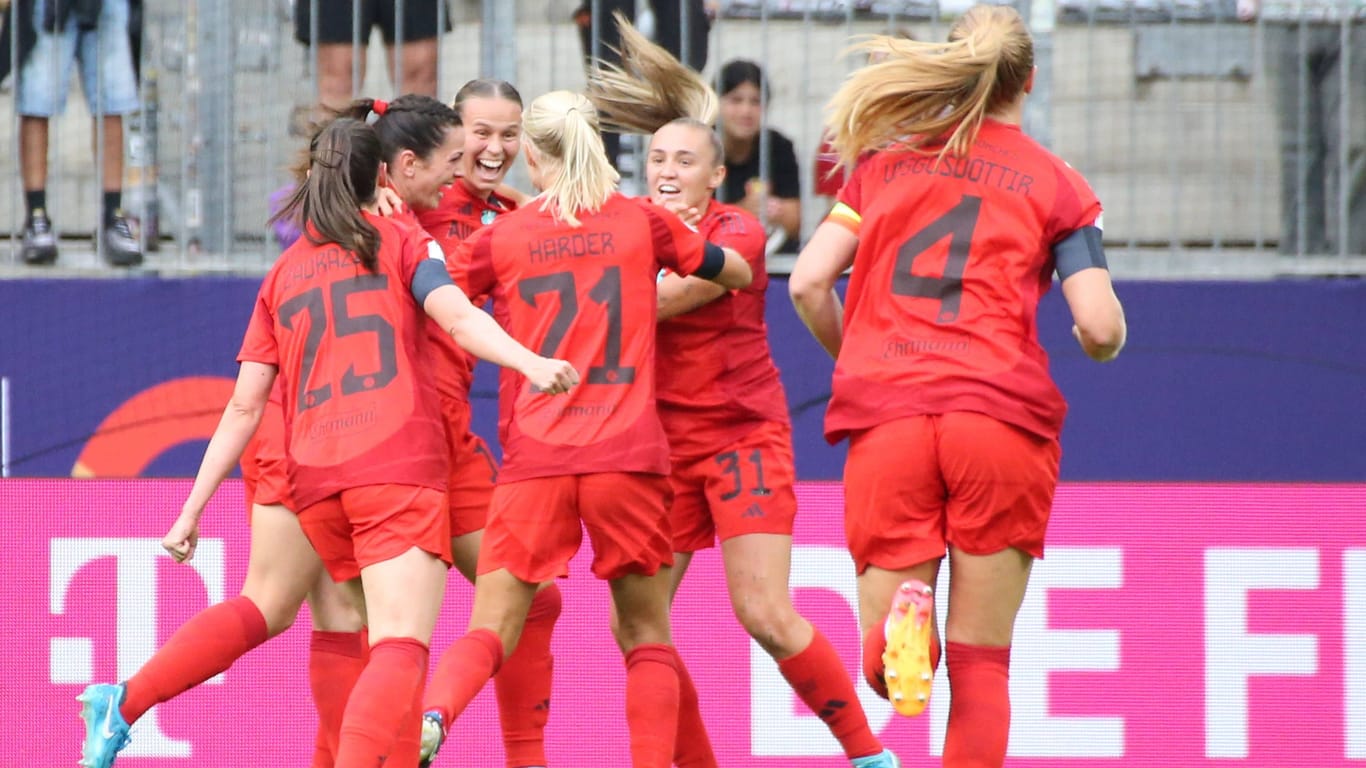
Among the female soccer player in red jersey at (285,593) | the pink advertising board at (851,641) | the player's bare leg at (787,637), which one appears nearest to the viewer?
the female soccer player in red jersey at (285,593)

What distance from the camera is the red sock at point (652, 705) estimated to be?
510 cm

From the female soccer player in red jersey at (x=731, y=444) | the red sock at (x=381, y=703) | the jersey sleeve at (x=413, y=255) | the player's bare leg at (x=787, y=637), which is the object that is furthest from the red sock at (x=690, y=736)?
the jersey sleeve at (x=413, y=255)

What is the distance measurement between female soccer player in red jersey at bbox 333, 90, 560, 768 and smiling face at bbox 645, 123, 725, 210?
1.44 feet

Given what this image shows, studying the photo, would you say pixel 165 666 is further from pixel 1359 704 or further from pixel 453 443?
pixel 1359 704

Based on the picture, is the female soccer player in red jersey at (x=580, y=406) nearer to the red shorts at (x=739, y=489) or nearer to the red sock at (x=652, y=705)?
the red sock at (x=652, y=705)

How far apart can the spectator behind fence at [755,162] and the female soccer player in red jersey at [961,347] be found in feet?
7.84

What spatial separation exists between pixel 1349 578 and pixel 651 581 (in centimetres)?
257

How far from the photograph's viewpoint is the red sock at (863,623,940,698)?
434cm

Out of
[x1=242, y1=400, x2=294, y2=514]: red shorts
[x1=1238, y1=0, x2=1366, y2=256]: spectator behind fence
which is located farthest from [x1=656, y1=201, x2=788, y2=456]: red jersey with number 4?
[x1=1238, y1=0, x2=1366, y2=256]: spectator behind fence

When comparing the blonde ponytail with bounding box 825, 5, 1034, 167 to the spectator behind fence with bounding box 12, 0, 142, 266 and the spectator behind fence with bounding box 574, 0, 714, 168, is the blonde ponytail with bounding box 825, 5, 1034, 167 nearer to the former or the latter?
the spectator behind fence with bounding box 574, 0, 714, 168

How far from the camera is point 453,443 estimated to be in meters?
5.44

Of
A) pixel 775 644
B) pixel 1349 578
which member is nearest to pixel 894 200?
pixel 775 644

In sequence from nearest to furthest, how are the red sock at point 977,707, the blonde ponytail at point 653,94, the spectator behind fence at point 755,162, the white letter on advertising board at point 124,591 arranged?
the red sock at point 977,707 → the blonde ponytail at point 653,94 → the white letter on advertising board at point 124,591 → the spectator behind fence at point 755,162

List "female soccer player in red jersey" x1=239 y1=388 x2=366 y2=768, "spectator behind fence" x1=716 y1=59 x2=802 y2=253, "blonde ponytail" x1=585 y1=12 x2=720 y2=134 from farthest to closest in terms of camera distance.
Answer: "spectator behind fence" x1=716 y1=59 x2=802 y2=253
"blonde ponytail" x1=585 y1=12 x2=720 y2=134
"female soccer player in red jersey" x1=239 y1=388 x2=366 y2=768
